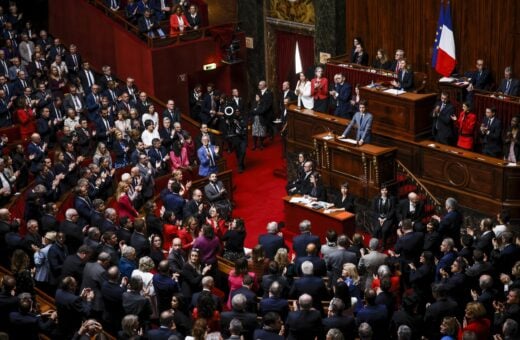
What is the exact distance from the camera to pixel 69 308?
34.9 feet

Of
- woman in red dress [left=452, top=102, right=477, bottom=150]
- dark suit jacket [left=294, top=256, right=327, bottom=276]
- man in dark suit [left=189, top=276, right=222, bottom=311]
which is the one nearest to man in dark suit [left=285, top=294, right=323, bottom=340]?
man in dark suit [left=189, top=276, right=222, bottom=311]

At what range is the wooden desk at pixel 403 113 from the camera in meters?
16.5

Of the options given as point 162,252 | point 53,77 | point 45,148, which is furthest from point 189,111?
point 162,252

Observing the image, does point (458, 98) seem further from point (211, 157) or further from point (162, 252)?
point (162, 252)

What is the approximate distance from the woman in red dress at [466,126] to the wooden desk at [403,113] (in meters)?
0.63

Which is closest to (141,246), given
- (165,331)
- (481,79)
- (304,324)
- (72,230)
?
(72,230)

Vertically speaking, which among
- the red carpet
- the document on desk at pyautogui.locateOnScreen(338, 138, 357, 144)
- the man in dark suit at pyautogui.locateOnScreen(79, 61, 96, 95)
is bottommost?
the red carpet

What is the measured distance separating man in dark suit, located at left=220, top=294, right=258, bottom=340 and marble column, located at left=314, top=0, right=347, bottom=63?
10829 millimetres

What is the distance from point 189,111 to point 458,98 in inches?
280

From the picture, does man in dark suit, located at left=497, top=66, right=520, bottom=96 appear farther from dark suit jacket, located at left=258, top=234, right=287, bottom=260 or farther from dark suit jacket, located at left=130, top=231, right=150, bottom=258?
dark suit jacket, located at left=130, top=231, right=150, bottom=258

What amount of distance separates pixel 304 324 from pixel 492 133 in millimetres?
6883

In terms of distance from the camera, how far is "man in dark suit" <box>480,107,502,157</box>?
15.6 metres

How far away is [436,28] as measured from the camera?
1827 cm

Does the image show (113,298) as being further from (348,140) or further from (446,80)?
(446,80)
